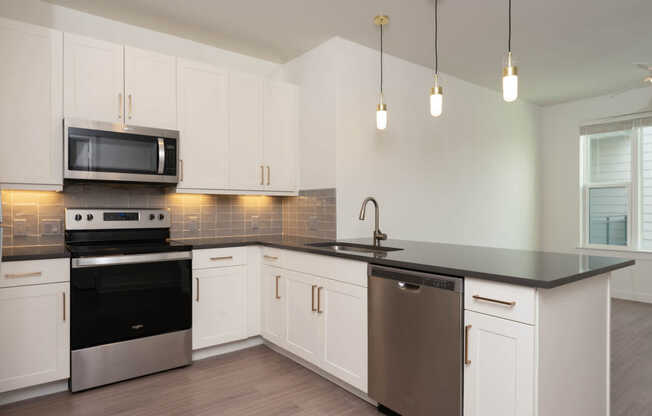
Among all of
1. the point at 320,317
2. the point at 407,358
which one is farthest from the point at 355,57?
the point at 407,358

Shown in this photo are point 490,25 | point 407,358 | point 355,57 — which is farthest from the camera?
point 355,57

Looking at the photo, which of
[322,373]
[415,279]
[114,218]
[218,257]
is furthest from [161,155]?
[415,279]

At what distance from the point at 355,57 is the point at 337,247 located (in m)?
1.68

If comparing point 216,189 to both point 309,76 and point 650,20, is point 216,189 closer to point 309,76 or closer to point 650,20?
point 309,76

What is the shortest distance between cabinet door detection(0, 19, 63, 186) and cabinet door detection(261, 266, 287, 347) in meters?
1.60

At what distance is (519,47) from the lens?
143 inches

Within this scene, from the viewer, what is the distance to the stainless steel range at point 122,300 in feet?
8.01

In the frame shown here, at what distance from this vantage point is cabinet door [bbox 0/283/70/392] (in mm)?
2248

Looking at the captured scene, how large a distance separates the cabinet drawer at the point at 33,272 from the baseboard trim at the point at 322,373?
158 centimetres

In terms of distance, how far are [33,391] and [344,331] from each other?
1.94 meters

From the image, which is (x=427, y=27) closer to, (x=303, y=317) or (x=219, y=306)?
(x=303, y=317)

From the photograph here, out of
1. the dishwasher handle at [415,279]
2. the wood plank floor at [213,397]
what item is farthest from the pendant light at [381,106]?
the wood plank floor at [213,397]

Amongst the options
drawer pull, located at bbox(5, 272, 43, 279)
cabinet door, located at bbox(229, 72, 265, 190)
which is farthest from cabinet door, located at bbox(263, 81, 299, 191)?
drawer pull, located at bbox(5, 272, 43, 279)

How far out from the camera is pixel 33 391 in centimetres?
239
